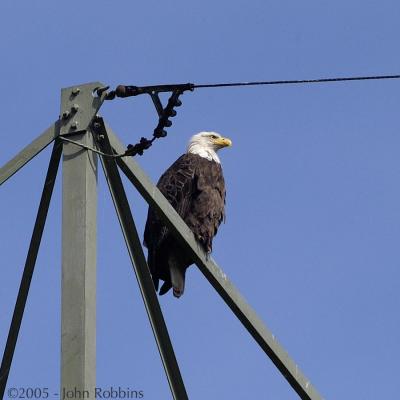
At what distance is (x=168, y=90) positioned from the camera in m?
4.20

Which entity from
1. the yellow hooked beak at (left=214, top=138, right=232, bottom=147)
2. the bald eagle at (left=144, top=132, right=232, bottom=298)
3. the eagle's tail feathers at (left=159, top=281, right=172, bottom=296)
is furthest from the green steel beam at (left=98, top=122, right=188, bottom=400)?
the yellow hooked beak at (left=214, top=138, right=232, bottom=147)

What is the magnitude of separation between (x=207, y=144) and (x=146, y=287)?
162 inches

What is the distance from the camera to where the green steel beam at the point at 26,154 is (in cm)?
388

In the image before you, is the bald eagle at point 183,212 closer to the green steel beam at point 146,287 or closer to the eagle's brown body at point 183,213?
the eagle's brown body at point 183,213

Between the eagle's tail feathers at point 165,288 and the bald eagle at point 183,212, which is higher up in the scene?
the bald eagle at point 183,212

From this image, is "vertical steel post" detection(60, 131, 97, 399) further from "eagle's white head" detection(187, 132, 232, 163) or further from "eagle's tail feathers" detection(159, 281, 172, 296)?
"eagle's white head" detection(187, 132, 232, 163)

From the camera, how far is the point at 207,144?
26.3 feet

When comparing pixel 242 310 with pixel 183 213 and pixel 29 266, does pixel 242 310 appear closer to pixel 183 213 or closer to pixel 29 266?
pixel 29 266

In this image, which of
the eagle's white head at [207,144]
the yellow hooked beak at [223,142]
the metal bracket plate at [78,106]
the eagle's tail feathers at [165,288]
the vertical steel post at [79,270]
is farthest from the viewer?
the yellow hooked beak at [223,142]

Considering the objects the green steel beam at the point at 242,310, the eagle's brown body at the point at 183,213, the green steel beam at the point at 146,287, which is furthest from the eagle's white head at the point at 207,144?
the green steel beam at the point at 146,287

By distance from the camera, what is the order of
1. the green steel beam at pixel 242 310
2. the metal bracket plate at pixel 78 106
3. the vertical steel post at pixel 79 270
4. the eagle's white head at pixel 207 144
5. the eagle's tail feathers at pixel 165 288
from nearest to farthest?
1. the vertical steel post at pixel 79 270
2. the metal bracket plate at pixel 78 106
3. the green steel beam at pixel 242 310
4. the eagle's tail feathers at pixel 165 288
5. the eagle's white head at pixel 207 144

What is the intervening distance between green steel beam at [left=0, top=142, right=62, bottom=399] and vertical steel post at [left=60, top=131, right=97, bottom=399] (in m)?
0.12

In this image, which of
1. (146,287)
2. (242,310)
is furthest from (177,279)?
(146,287)

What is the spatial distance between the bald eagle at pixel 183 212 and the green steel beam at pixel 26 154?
249 cm
